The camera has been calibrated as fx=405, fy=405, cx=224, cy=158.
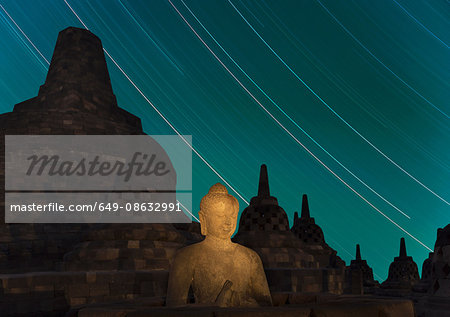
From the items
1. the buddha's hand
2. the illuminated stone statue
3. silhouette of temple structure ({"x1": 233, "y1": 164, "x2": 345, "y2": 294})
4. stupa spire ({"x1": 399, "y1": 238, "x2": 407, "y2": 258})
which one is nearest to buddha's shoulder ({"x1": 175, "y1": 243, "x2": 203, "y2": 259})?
the illuminated stone statue

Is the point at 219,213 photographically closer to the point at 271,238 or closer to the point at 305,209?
the point at 271,238

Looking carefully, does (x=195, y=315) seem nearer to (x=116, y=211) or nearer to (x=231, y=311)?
(x=231, y=311)

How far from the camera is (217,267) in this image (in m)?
4.39

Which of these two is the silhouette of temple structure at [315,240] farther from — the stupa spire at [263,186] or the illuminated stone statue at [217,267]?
the illuminated stone statue at [217,267]

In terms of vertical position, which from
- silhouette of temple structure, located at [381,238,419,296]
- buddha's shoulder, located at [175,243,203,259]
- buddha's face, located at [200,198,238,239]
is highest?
buddha's face, located at [200,198,238,239]

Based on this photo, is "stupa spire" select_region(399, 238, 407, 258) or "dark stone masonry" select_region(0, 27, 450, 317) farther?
"stupa spire" select_region(399, 238, 407, 258)

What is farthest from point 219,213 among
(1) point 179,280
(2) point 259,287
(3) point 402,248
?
(3) point 402,248

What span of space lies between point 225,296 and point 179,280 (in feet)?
1.79

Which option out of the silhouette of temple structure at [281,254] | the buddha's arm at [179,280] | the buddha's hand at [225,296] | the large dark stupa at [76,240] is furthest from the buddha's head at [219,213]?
the silhouette of temple structure at [281,254]

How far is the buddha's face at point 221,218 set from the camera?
14.7 feet

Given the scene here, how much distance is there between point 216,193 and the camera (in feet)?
14.9

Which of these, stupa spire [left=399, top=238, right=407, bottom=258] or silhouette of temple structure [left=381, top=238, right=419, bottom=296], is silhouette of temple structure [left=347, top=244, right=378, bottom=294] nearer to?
silhouette of temple structure [left=381, top=238, right=419, bottom=296]

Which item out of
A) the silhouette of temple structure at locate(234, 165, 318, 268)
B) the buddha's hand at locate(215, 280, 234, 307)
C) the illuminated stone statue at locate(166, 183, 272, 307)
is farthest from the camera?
the silhouette of temple structure at locate(234, 165, 318, 268)

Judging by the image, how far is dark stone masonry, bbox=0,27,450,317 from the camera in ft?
13.7
